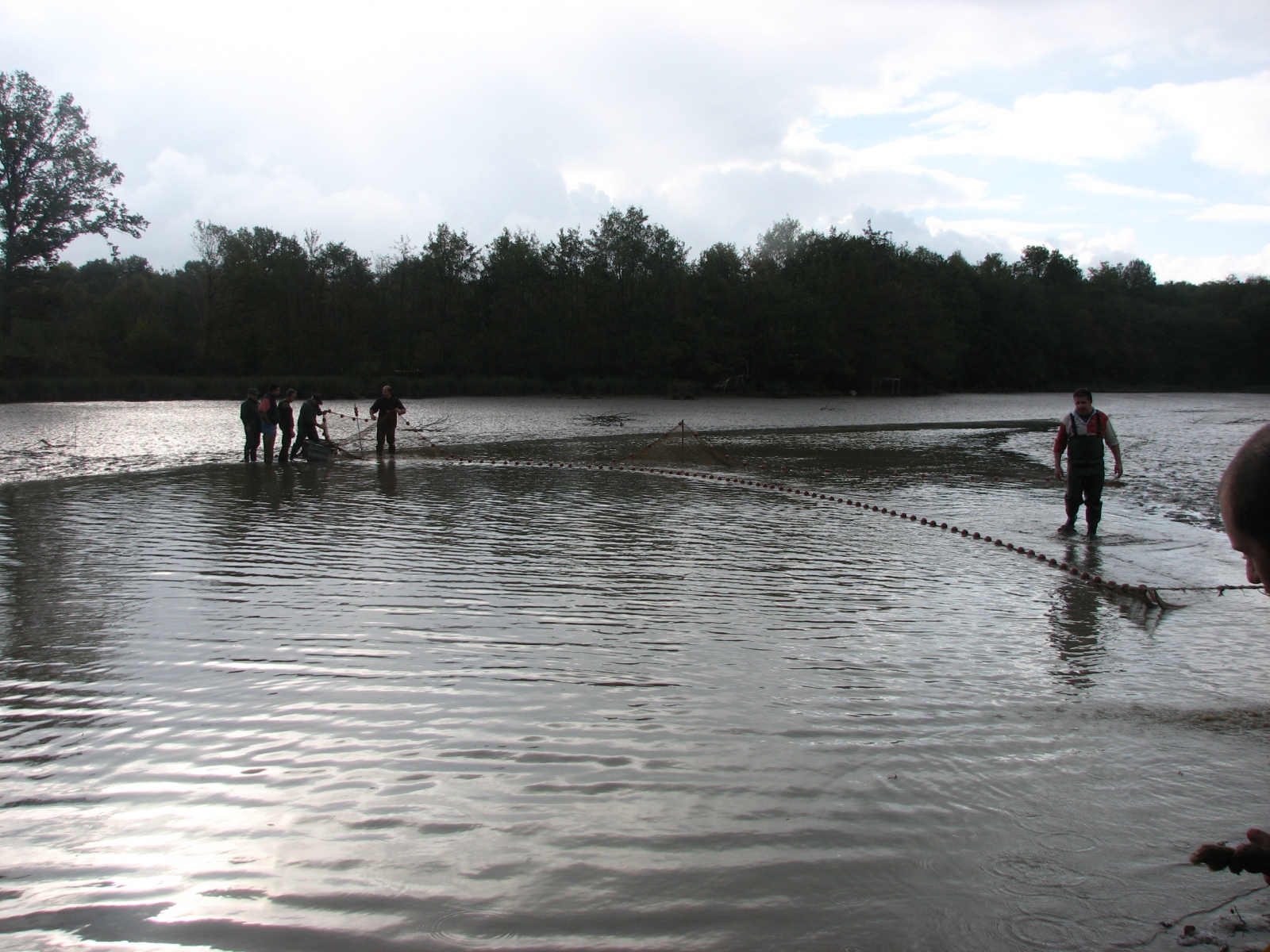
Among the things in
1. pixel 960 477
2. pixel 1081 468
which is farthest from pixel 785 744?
pixel 960 477

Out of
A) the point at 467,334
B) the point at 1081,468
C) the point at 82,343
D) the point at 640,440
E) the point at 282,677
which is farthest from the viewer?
the point at 467,334

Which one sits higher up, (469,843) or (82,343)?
(82,343)

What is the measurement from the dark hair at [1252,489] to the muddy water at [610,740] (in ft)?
6.26

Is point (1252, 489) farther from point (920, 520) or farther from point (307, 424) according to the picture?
point (307, 424)

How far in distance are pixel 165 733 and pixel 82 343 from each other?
65.7 meters

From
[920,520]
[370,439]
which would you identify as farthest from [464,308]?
[920,520]

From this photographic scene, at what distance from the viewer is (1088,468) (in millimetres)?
10516

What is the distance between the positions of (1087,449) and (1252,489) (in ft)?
31.9

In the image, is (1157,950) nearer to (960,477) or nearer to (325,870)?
(325,870)

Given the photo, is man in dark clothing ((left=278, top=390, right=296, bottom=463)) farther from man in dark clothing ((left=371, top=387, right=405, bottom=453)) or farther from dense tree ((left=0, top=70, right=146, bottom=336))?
dense tree ((left=0, top=70, right=146, bottom=336))

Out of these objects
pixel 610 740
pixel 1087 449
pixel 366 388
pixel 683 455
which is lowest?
pixel 610 740

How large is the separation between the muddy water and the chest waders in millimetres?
459

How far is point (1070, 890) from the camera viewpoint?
10.6 feet

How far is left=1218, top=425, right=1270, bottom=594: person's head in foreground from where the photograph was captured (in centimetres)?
159
